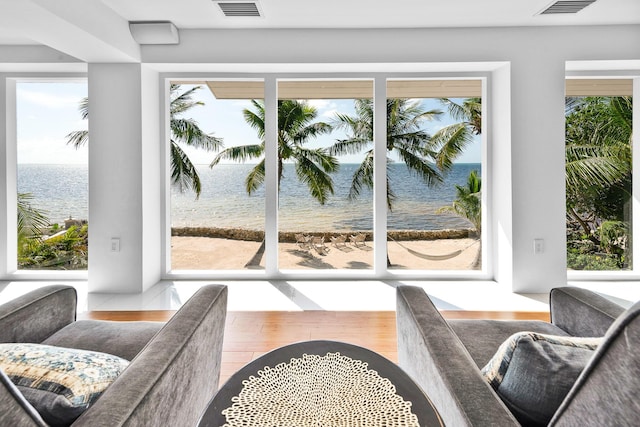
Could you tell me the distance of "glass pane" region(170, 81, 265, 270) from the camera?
164 inches

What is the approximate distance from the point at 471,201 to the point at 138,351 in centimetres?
367

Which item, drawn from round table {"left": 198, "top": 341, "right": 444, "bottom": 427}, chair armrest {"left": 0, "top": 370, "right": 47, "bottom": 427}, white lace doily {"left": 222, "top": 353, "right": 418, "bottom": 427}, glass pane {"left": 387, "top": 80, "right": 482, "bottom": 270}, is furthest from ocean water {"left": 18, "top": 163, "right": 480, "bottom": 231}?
chair armrest {"left": 0, "top": 370, "right": 47, "bottom": 427}

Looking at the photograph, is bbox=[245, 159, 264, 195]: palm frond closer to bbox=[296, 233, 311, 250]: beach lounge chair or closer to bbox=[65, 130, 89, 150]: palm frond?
bbox=[296, 233, 311, 250]: beach lounge chair

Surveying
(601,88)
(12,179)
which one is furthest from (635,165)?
(12,179)

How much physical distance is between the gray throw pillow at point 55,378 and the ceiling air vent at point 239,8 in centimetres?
295

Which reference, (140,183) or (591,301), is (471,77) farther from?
(140,183)

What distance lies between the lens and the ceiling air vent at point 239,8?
3.08 meters

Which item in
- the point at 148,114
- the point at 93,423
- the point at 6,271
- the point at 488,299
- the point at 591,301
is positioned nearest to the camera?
the point at 93,423

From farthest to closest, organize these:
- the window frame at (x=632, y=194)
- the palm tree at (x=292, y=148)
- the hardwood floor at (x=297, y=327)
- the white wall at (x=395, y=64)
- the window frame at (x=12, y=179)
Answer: the palm tree at (x=292, y=148)
the window frame at (x=12, y=179)
the window frame at (x=632, y=194)
the white wall at (x=395, y=64)
the hardwood floor at (x=297, y=327)

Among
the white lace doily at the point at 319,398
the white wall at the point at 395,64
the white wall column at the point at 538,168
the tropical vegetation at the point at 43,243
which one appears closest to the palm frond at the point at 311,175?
the white wall at the point at 395,64

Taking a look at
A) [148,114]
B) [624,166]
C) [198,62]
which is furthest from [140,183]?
[624,166]

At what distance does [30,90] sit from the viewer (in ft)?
13.6

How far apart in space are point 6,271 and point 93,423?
4480mm

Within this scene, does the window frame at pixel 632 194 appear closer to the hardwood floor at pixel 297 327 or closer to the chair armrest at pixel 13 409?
the hardwood floor at pixel 297 327
